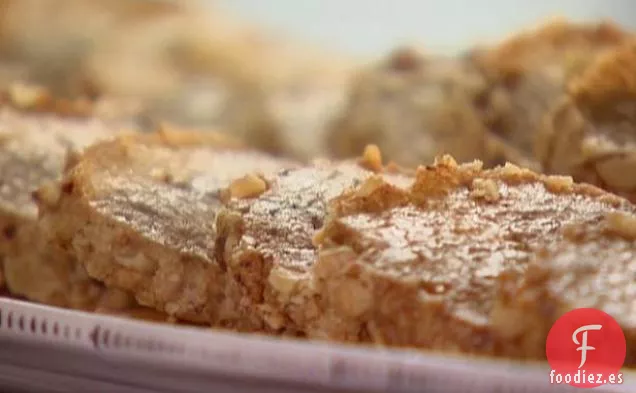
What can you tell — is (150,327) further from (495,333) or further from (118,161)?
(118,161)

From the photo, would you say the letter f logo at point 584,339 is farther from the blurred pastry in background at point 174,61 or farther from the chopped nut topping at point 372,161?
the blurred pastry in background at point 174,61

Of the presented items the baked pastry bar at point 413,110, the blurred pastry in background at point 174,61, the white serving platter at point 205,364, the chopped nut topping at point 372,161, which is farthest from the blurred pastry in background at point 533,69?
the white serving platter at point 205,364

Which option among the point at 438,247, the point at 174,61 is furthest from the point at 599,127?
the point at 174,61

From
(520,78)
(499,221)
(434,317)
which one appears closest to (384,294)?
(434,317)
